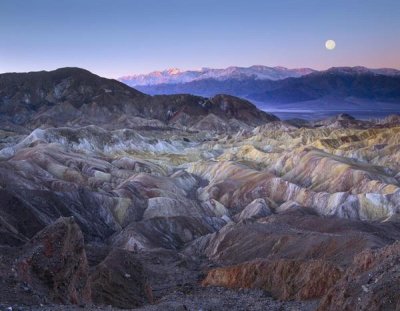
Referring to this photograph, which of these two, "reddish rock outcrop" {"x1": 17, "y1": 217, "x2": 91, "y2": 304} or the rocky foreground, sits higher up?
"reddish rock outcrop" {"x1": 17, "y1": 217, "x2": 91, "y2": 304}

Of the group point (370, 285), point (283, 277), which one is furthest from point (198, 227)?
point (370, 285)

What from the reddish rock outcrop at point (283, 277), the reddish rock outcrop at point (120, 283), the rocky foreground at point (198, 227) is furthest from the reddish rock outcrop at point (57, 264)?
the reddish rock outcrop at point (283, 277)

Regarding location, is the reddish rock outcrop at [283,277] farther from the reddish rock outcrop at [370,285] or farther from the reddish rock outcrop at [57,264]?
the reddish rock outcrop at [57,264]

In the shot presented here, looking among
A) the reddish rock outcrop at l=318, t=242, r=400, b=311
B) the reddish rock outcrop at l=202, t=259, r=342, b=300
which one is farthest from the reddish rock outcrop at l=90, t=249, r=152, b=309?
the reddish rock outcrop at l=318, t=242, r=400, b=311

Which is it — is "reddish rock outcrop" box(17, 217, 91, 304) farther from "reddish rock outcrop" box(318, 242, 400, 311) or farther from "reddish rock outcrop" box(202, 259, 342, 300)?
"reddish rock outcrop" box(202, 259, 342, 300)

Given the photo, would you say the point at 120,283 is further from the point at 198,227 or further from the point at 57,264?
the point at 198,227

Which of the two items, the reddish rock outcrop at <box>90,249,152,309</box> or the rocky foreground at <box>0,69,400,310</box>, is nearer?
the rocky foreground at <box>0,69,400,310</box>

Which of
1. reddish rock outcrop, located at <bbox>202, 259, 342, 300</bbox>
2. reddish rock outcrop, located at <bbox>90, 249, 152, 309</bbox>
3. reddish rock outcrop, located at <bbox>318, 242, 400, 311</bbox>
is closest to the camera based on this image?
reddish rock outcrop, located at <bbox>318, 242, 400, 311</bbox>

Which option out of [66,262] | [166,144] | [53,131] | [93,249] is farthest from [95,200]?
[166,144]
